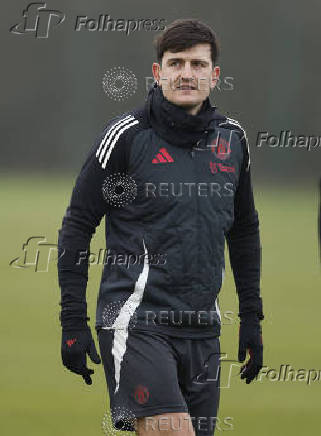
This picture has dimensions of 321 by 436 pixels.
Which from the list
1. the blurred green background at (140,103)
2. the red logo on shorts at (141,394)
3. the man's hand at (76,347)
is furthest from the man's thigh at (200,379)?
the blurred green background at (140,103)

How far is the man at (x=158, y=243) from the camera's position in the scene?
4.64 metres

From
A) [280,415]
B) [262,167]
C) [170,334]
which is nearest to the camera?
[170,334]

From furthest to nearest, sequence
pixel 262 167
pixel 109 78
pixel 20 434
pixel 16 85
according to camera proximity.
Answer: pixel 16 85, pixel 262 167, pixel 20 434, pixel 109 78

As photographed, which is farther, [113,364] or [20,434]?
[20,434]

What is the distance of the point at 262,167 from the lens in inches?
1134

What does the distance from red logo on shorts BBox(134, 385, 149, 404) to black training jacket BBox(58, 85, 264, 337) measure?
24 cm

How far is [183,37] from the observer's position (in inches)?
189

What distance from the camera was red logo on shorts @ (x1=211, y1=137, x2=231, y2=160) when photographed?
Result: 4.90 metres

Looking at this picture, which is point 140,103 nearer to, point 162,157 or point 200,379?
point 162,157

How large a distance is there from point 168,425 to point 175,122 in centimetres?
120

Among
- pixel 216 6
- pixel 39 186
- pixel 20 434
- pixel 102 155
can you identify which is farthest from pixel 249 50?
pixel 102 155

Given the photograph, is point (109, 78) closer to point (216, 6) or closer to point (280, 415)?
point (280, 415)

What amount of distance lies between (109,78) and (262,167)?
23.2 m

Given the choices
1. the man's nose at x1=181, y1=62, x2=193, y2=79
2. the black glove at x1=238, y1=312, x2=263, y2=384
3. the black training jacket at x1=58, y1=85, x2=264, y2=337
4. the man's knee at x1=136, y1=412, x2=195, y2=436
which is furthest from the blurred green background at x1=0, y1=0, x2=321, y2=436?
the man's knee at x1=136, y1=412, x2=195, y2=436
